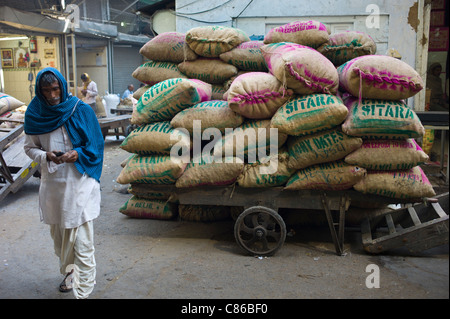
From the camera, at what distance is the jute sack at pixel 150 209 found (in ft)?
15.8

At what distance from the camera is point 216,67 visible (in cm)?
475

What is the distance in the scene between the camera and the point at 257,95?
3748 millimetres

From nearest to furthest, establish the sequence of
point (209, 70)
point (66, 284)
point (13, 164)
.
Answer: point (66, 284) → point (209, 70) → point (13, 164)

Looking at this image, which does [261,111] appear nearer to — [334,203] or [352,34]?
[334,203]

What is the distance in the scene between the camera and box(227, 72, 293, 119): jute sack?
12.3 feet

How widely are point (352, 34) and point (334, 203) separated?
1912 millimetres

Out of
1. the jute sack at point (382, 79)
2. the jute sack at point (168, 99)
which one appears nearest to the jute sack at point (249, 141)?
the jute sack at point (168, 99)

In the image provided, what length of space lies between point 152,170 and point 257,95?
4.32ft

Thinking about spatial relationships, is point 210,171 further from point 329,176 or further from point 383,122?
point 383,122

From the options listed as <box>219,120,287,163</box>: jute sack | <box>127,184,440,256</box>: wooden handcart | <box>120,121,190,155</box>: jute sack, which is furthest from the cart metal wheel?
<box>120,121,190,155</box>: jute sack

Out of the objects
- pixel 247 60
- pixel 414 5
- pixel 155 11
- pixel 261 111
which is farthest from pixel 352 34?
pixel 155 11

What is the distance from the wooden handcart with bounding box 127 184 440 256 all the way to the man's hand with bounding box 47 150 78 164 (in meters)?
1.42

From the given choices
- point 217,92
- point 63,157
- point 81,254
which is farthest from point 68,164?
point 217,92

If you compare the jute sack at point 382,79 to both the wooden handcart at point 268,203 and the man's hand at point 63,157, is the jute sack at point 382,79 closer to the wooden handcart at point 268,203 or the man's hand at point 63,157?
the wooden handcart at point 268,203
